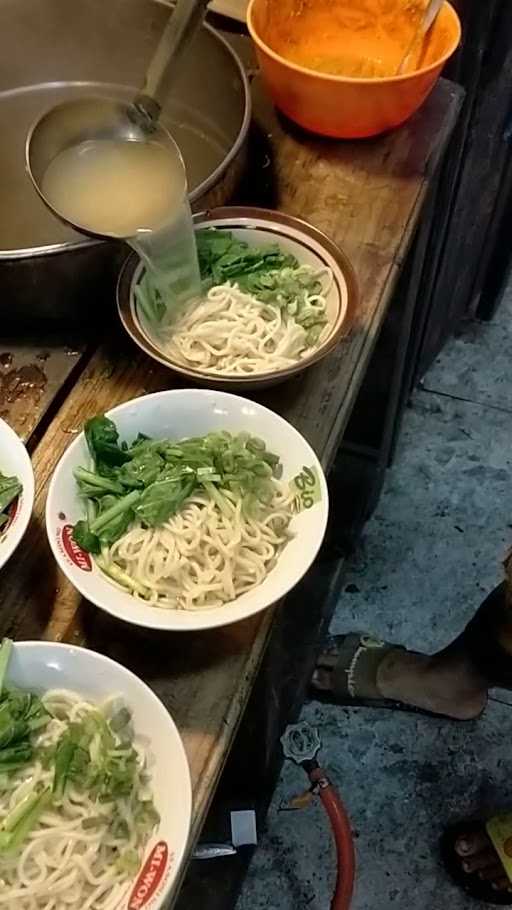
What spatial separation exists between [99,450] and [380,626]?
1.21 metres

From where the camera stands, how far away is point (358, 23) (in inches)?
61.9

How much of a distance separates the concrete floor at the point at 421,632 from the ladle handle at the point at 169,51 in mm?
1221

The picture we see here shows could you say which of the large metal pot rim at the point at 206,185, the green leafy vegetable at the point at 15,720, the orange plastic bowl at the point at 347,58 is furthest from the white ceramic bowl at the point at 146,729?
the orange plastic bowl at the point at 347,58

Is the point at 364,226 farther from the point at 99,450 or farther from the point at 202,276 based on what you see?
the point at 99,450

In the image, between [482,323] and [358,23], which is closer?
[358,23]

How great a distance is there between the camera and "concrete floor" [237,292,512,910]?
1.84 meters

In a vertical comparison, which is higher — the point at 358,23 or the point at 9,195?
the point at 358,23

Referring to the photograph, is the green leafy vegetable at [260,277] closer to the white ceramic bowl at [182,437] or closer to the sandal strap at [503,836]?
the white ceramic bowl at [182,437]

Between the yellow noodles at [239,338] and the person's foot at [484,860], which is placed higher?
the yellow noodles at [239,338]

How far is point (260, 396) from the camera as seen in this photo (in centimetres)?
121

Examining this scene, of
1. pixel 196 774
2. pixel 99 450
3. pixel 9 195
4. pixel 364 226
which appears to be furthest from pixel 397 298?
pixel 196 774

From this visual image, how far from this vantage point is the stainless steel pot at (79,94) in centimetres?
121

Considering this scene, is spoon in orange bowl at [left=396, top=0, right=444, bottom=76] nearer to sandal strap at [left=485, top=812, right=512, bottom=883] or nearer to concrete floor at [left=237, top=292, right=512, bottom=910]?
concrete floor at [left=237, top=292, right=512, bottom=910]

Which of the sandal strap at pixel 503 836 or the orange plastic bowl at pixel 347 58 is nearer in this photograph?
the orange plastic bowl at pixel 347 58
